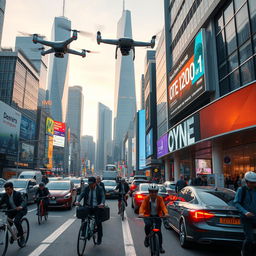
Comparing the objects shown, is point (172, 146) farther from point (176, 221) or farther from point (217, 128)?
point (176, 221)

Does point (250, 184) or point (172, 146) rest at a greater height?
point (172, 146)

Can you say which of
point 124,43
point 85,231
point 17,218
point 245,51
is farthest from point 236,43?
point 17,218

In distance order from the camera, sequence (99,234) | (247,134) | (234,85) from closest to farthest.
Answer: (99,234)
(247,134)
(234,85)

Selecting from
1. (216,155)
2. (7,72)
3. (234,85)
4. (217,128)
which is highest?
(7,72)

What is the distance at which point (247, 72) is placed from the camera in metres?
17.4

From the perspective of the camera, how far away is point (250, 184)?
4.75 metres

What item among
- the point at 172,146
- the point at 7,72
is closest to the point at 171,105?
the point at 172,146

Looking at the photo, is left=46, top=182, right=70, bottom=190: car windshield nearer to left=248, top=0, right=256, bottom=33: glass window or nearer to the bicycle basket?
the bicycle basket

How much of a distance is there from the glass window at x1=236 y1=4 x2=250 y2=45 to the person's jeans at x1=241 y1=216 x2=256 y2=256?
16.0 meters

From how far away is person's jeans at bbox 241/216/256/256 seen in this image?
174 inches

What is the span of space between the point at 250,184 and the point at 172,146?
24219 mm

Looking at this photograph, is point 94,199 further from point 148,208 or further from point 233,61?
point 233,61

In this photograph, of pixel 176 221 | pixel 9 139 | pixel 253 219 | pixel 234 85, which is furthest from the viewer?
pixel 9 139

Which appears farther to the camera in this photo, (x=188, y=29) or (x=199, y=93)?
(x=188, y=29)
